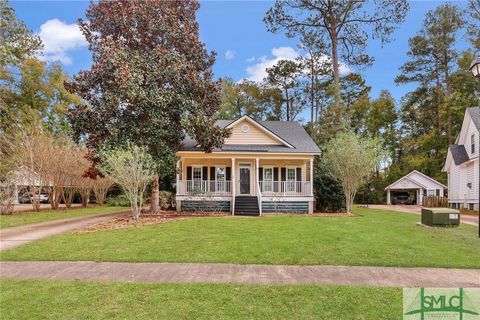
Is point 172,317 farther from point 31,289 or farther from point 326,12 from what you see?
point 326,12

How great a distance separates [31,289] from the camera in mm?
5176

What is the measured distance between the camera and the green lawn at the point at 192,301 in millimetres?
4270

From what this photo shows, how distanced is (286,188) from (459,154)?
43.7 feet

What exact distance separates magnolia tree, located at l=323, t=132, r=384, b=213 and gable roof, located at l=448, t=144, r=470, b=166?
824 cm

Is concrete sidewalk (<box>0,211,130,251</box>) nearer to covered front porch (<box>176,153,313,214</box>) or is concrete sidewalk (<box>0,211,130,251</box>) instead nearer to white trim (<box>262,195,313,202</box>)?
covered front porch (<box>176,153,313,214</box>)

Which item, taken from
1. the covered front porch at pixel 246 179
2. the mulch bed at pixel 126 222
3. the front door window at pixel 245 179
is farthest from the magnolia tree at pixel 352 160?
the mulch bed at pixel 126 222

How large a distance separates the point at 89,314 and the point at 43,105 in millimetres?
29932

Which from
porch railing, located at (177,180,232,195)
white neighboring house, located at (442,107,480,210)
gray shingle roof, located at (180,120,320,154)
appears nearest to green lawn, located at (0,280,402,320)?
porch railing, located at (177,180,232,195)

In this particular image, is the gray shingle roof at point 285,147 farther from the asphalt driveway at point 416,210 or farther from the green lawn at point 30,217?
the asphalt driveway at point 416,210

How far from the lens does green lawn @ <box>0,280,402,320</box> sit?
168 inches

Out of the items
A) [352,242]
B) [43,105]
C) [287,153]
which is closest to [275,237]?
[352,242]

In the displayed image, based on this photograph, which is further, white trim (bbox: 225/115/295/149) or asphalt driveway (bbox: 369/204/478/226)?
white trim (bbox: 225/115/295/149)

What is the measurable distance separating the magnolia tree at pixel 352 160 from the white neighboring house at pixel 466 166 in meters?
7.32

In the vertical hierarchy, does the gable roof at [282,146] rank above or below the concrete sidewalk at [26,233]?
above
